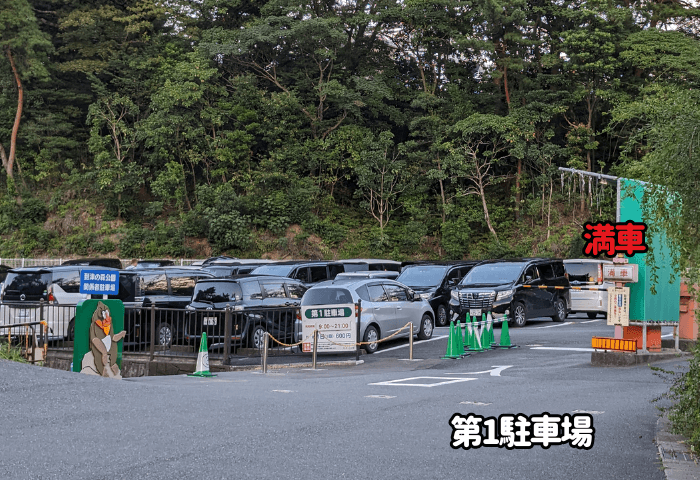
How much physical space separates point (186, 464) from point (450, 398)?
511 cm

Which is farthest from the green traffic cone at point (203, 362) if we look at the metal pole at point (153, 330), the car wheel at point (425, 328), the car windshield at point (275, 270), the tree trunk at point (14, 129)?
the tree trunk at point (14, 129)

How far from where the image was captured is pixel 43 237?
44.6m

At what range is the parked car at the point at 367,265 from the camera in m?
27.7

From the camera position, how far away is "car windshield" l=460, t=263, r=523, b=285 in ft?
74.6

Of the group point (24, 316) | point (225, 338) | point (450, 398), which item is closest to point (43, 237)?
point (24, 316)

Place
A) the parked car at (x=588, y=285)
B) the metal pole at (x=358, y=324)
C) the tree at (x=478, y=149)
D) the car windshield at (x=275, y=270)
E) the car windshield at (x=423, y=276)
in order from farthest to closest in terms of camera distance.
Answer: the tree at (x=478, y=149) < the parked car at (x=588, y=285) < the car windshield at (x=423, y=276) < the car windshield at (x=275, y=270) < the metal pole at (x=358, y=324)

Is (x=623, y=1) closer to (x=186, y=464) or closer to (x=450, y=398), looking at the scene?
(x=450, y=398)

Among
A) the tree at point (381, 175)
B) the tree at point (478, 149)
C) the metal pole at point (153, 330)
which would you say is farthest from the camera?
the tree at point (381, 175)

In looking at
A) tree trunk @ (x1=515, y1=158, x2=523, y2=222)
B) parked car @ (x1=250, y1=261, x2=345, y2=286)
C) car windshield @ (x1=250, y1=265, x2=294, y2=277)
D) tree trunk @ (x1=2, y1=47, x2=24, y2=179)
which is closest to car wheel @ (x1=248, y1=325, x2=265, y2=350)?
parked car @ (x1=250, y1=261, x2=345, y2=286)

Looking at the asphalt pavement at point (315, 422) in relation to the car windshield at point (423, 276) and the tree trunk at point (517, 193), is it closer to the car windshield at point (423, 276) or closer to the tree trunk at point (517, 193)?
the car windshield at point (423, 276)

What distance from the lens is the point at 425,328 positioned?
2033cm

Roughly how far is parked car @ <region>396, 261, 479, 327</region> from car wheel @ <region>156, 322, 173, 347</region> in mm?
8799

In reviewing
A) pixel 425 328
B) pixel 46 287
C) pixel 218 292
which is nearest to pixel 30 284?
pixel 46 287

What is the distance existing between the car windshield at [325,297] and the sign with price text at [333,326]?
21.8 inches
